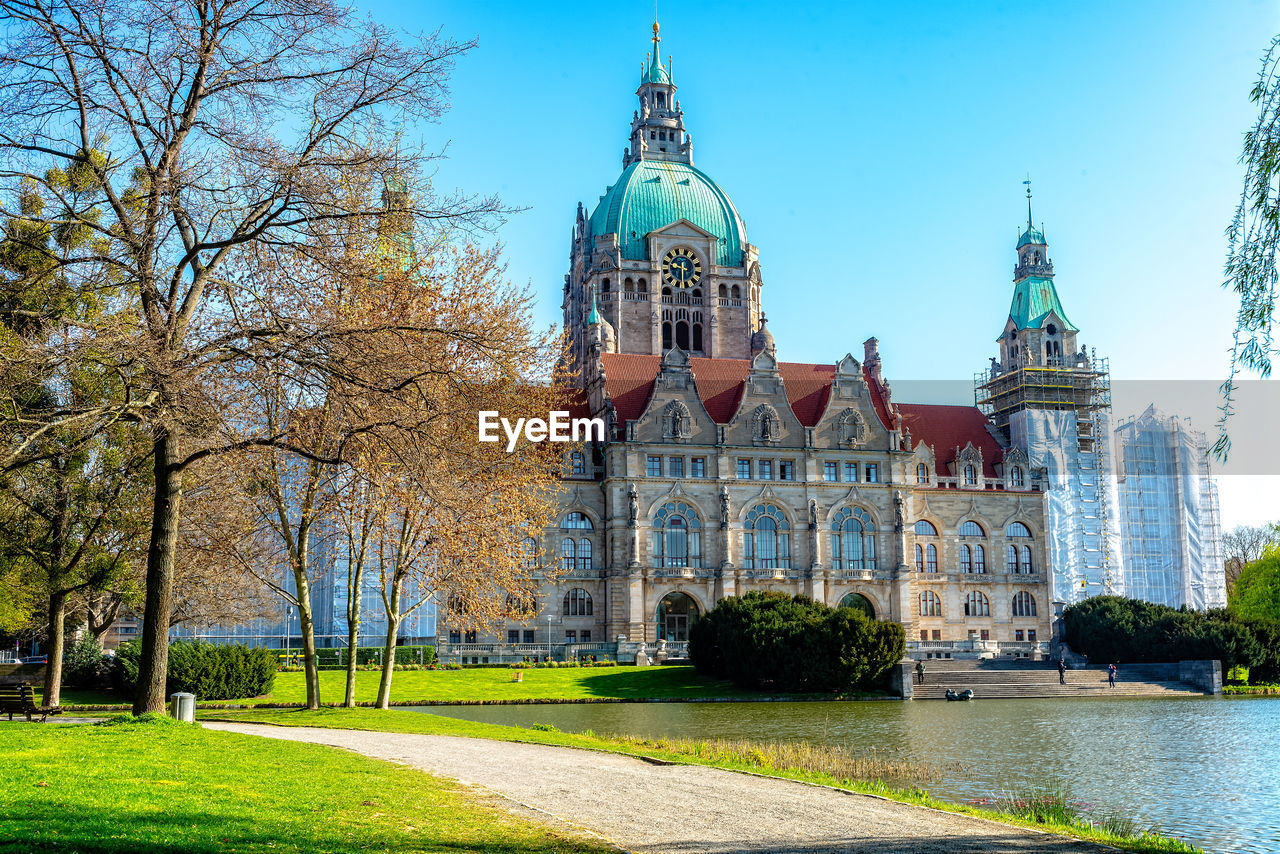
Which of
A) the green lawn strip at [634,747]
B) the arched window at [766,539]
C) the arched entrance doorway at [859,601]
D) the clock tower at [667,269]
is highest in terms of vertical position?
the clock tower at [667,269]

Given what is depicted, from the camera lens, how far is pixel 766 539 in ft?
241

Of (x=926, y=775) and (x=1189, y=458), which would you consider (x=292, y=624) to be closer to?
(x=926, y=775)

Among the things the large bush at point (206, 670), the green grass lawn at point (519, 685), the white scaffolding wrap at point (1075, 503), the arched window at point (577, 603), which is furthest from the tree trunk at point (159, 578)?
the white scaffolding wrap at point (1075, 503)

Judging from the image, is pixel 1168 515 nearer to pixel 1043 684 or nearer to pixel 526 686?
pixel 1043 684

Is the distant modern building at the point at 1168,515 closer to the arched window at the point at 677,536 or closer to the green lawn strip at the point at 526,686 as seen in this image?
the arched window at the point at 677,536

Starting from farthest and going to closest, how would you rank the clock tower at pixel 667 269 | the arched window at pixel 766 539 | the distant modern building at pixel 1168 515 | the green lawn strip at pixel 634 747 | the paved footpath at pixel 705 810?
the clock tower at pixel 667 269 < the distant modern building at pixel 1168 515 < the arched window at pixel 766 539 < the green lawn strip at pixel 634 747 < the paved footpath at pixel 705 810

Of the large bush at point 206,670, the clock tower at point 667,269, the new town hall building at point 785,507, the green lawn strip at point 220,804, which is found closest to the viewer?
the green lawn strip at point 220,804

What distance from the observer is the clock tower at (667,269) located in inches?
3565

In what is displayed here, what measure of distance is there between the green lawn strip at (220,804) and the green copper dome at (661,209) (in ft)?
254

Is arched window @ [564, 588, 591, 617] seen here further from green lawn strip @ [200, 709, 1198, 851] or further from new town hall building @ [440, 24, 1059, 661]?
green lawn strip @ [200, 709, 1198, 851]

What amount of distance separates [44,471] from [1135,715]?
3638cm

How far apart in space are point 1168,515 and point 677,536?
42132mm

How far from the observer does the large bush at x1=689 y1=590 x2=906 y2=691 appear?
49.4 m

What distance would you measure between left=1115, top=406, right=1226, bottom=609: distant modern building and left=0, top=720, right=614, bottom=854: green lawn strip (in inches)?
3192
